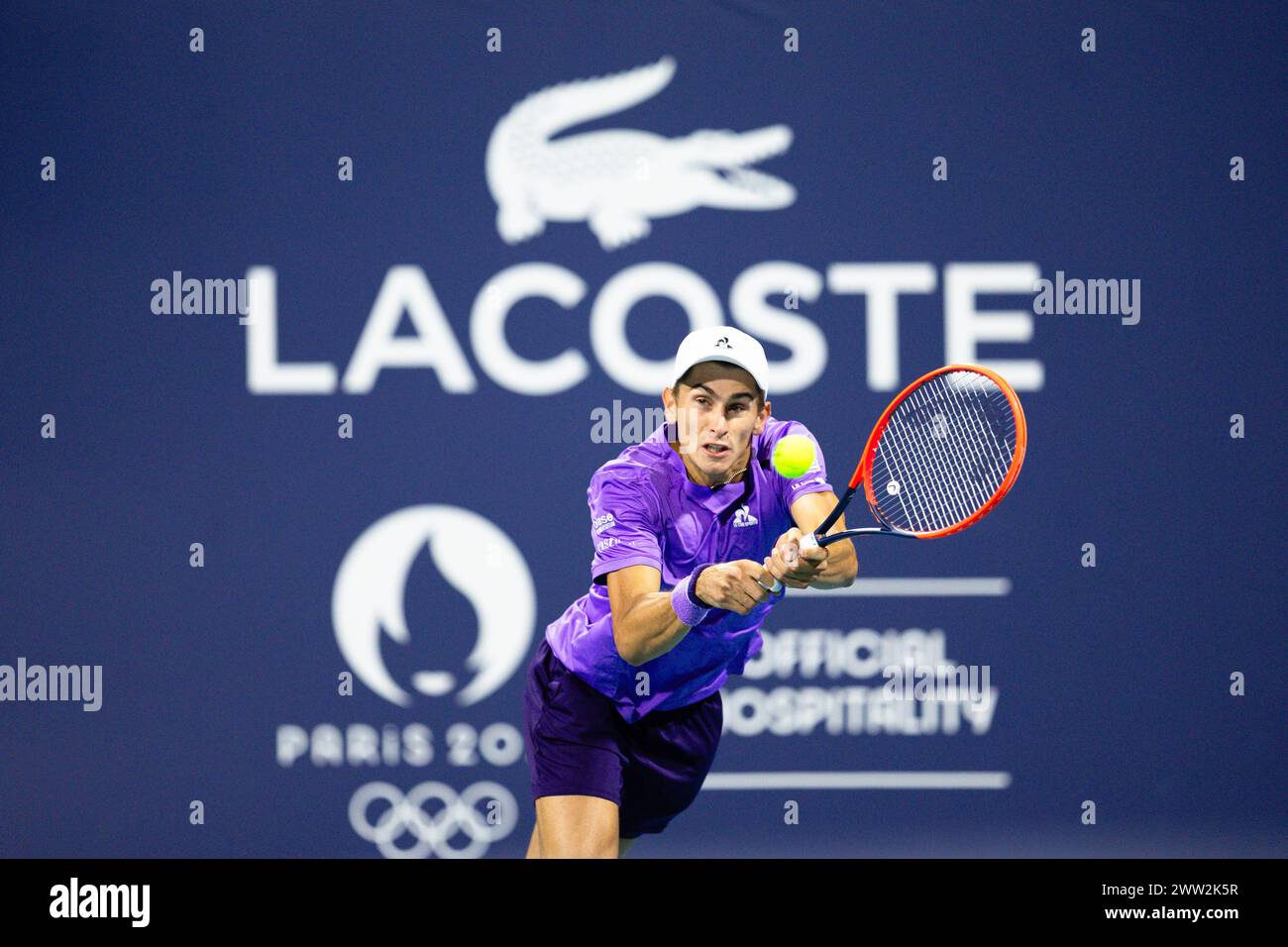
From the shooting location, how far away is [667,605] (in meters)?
3.35

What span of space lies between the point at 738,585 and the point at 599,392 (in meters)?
2.53

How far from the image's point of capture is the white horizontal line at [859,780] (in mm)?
5555

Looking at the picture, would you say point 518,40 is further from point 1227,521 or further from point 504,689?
point 1227,521

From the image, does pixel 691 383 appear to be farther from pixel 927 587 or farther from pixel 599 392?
pixel 927 587

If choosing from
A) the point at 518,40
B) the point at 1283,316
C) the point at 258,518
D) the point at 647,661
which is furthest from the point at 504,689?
the point at 1283,316

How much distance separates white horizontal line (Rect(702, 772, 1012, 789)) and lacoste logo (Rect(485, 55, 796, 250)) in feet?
6.87

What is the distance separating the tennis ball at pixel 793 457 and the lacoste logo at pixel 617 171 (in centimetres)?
234

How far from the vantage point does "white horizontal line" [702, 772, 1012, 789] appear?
5.55 m

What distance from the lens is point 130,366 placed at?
568 cm

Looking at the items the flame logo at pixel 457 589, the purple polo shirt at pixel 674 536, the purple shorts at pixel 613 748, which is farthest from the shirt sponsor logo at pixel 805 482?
the flame logo at pixel 457 589

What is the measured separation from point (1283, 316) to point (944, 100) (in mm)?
1552

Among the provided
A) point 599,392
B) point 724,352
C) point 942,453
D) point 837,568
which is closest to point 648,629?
point 837,568
